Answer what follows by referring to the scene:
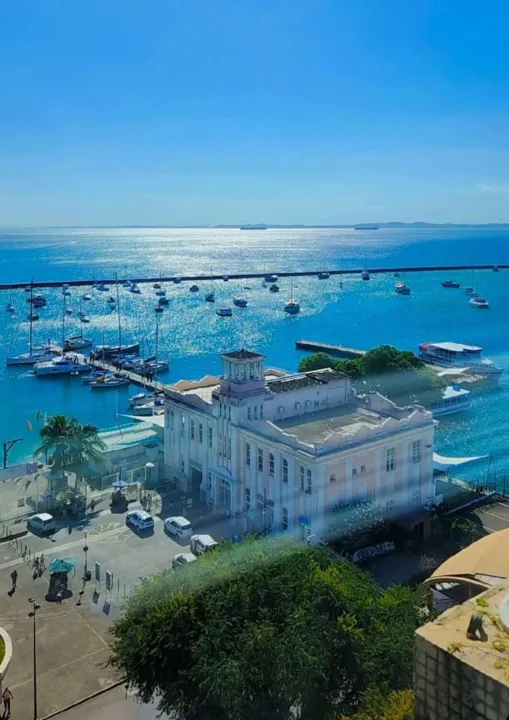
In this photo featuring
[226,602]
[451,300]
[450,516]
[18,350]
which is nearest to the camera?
[226,602]

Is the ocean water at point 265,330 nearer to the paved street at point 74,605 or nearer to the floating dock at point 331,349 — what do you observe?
the floating dock at point 331,349

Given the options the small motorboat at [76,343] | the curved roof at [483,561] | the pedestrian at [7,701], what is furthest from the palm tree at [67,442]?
the small motorboat at [76,343]

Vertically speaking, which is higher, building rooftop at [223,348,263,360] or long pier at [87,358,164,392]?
building rooftop at [223,348,263,360]

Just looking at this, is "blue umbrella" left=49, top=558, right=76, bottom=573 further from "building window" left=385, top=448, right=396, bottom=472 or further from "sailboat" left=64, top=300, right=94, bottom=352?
"sailboat" left=64, top=300, right=94, bottom=352

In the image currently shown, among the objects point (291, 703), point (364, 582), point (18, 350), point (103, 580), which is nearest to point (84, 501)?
point (103, 580)

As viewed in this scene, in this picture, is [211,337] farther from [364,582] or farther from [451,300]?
[364,582]

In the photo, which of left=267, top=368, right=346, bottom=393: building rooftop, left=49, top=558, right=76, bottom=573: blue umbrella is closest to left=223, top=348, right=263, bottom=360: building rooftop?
left=267, top=368, right=346, bottom=393: building rooftop
